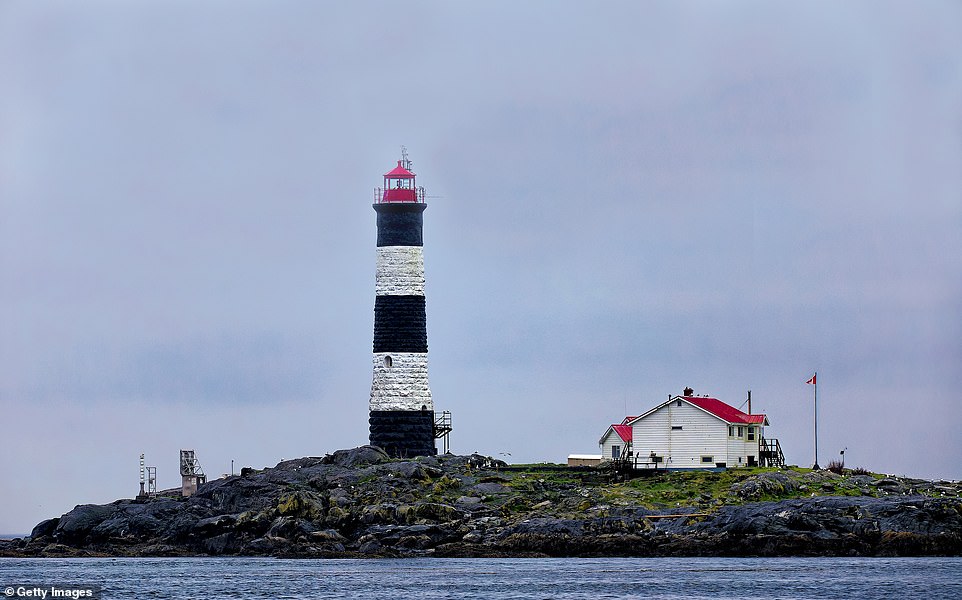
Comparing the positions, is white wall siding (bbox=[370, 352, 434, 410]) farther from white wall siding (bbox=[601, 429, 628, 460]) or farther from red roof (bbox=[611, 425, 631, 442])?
red roof (bbox=[611, 425, 631, 442])

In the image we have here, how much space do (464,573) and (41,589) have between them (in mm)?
15005

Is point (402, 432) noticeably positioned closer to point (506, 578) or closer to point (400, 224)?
point (400, 224)

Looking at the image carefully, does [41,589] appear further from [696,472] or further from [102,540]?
[696,472]

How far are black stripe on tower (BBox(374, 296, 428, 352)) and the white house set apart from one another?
10490 millimetres

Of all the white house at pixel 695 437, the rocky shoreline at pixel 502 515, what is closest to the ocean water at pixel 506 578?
the rocky shoreline at pixel 502 515

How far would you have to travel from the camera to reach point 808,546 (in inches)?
2869

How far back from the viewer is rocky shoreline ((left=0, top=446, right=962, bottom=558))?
2867 inches

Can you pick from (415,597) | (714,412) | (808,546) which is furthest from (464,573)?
(714,412)

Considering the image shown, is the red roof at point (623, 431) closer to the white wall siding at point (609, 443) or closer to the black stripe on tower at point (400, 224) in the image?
the white wall siding at point (609, 443)

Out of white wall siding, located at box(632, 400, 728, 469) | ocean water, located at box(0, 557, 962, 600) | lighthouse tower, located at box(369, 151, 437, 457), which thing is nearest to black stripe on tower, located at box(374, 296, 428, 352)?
lighthouse tower, located at box(369, 151, 437, 457)

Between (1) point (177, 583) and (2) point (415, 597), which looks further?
(1) point (177, 583)
